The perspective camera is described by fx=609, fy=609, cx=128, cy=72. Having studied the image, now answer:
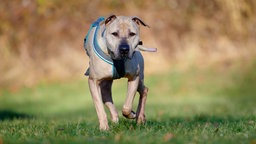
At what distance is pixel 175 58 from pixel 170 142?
13580 millimetres

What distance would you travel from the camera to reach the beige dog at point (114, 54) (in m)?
7.01

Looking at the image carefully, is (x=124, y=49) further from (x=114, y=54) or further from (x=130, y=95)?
(x=130, y=95)

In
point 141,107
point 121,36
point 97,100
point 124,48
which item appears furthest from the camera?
point 141,107

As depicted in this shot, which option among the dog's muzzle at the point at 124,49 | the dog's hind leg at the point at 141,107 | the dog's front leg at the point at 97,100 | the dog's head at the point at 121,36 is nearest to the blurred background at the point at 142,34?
the dog's hind leg at the point at 141,107

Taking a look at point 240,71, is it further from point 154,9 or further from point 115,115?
point 115,115

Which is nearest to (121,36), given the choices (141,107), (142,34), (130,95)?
(130,95)

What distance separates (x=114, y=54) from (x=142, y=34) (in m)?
12.5

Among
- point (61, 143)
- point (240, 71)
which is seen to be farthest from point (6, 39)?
point (61, 143)

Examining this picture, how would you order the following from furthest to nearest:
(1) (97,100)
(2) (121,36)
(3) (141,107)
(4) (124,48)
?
1. (3) (141,107)
2. (1) (97,100)
3. (2) (121,36)
4. (4) (124,48)

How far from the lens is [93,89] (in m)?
7.50

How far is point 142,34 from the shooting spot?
19.5m

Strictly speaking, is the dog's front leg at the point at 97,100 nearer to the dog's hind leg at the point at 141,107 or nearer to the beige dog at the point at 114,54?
the beige dog at the point at 114,54

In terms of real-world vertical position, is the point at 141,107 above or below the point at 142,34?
below

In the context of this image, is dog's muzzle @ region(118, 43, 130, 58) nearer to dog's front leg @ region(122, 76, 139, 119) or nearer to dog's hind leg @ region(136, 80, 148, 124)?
dog's front leg @ region(122, 76, 139, 119)
